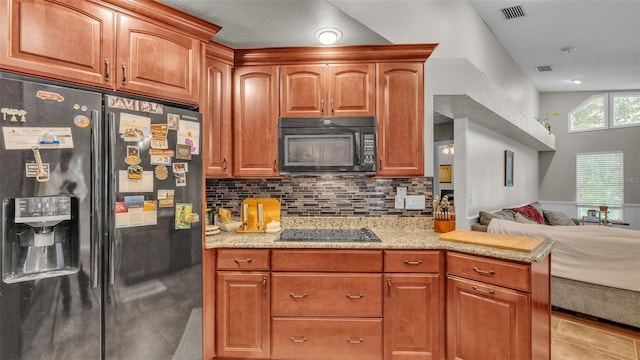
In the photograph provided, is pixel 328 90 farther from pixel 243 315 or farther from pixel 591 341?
pixel 591 341

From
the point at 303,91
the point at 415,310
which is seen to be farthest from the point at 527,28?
the point at 415,310

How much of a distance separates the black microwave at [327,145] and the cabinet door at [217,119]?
1.45 feet

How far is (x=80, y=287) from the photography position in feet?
4.81

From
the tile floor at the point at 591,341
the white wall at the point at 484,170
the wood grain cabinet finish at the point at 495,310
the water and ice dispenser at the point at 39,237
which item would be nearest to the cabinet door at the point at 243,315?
the water and ice dispenser at the point at 39,237

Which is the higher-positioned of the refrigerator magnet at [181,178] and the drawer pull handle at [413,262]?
the refrigerator magnet at [181,178]

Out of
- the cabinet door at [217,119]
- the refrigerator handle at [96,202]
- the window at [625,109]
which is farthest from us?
the window at [625,109]

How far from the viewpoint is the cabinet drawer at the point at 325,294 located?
1983 millimetres

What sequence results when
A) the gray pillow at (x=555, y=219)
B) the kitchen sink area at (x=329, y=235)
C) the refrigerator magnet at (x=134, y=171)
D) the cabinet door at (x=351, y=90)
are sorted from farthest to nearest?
the gray pillow at (x=555, y=219) < the cabinet door at (x=351, y=90) < the kitchen sink area at (x=329, y=235) < the refrigerator magnet at (x=134, y=171)

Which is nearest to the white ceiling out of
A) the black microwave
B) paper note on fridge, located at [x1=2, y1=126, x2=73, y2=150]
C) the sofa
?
the black microwave

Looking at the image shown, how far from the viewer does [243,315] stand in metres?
2.02

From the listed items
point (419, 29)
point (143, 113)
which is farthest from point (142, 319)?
point (419, 29)

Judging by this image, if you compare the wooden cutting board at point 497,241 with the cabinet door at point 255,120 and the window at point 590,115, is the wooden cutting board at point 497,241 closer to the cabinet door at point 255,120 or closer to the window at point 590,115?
the cabinet door at point 255,120

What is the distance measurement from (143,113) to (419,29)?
2349mm

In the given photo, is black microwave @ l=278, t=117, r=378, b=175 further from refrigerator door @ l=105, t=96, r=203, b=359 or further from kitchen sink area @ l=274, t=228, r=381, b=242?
refrigerator door @ l=105, t=96, r=203, b=359
